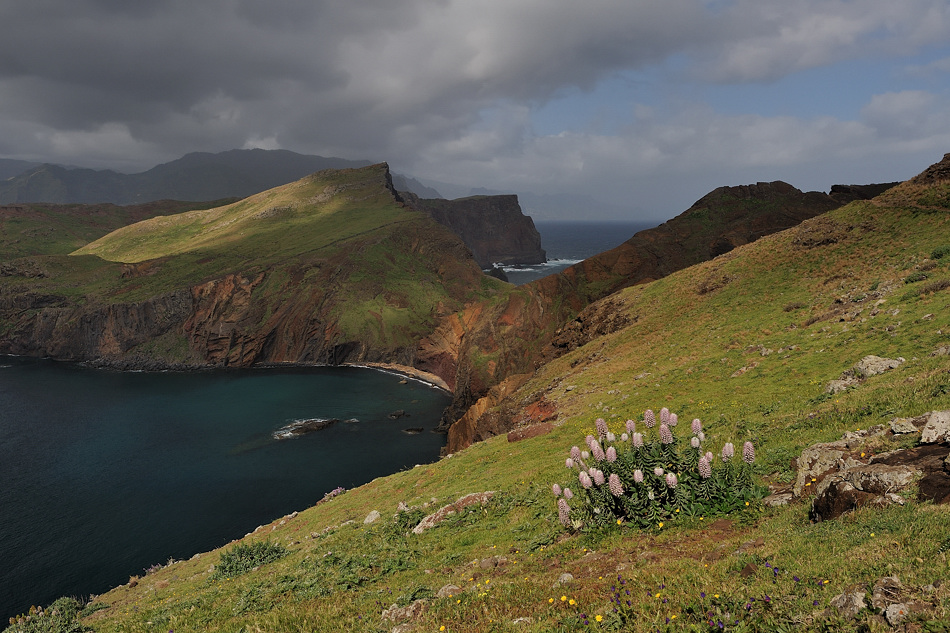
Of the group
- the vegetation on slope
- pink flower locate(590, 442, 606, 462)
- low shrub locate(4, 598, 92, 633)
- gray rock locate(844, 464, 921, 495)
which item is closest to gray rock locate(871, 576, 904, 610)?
gray rock locate(844, 464, 921, 495)

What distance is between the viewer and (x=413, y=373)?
441 feet

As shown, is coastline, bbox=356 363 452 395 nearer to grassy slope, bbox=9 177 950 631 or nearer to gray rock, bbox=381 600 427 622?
grassy slope, bbox=9 177 950 631

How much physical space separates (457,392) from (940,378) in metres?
83.4

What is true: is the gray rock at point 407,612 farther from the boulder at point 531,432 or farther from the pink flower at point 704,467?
the boulder at point 531,432

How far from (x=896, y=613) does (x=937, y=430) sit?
641 centimetres

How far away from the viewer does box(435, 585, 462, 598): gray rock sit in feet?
33.6

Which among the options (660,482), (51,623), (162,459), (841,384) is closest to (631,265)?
(841,384)

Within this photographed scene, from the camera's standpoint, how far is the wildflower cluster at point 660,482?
11016 mm

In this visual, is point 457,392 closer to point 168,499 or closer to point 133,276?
point 168,499

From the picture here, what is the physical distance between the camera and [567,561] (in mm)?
10734

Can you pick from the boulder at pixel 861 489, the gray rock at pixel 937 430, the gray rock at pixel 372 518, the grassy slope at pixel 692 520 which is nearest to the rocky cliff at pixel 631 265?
the grassy slope at pixel 692 520

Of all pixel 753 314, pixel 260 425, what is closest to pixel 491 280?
pixel 260 425

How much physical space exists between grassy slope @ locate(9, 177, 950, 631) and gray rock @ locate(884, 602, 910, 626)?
0.59 feet

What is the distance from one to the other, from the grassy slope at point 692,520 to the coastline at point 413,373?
272 ft
